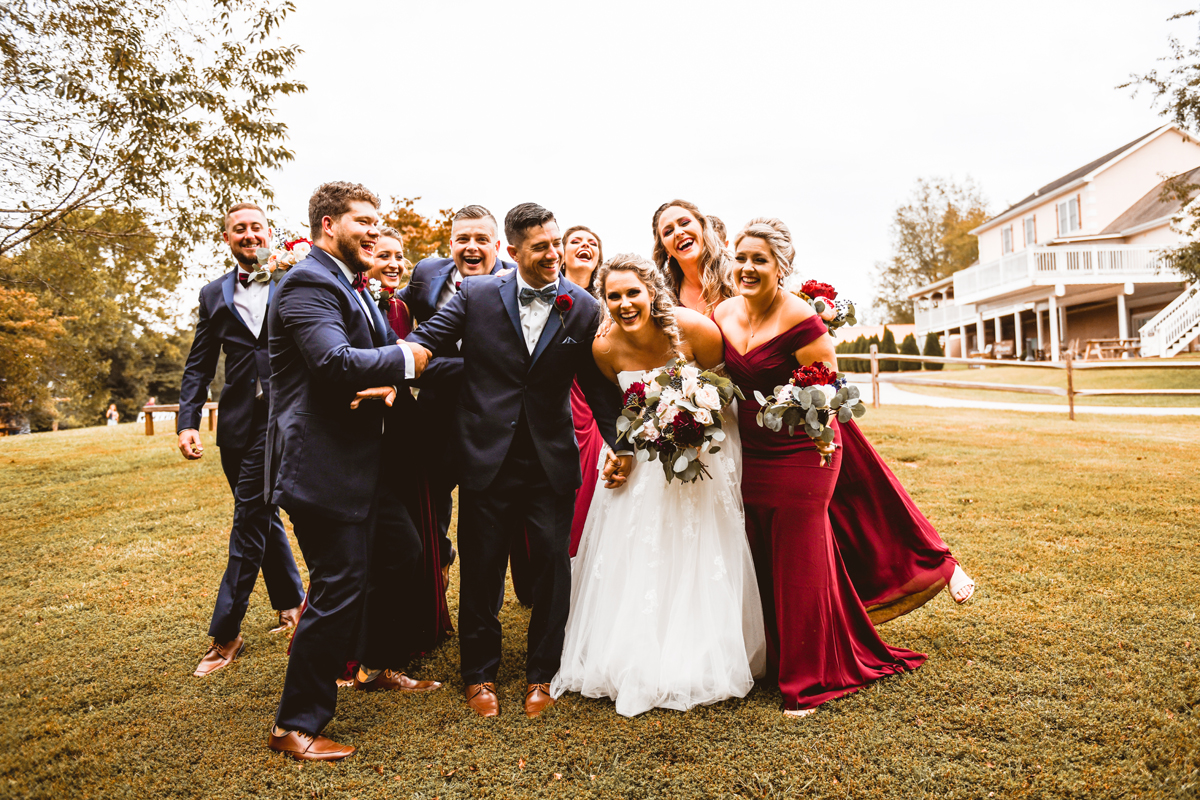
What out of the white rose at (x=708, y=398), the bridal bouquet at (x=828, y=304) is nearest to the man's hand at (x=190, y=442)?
the white rose at (x=708, y=398)

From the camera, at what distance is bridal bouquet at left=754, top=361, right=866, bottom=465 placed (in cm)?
348

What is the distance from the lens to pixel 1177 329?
24.5 metres

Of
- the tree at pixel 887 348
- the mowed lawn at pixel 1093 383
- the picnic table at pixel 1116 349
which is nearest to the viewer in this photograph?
the mowed lawn at pixel 1093 383

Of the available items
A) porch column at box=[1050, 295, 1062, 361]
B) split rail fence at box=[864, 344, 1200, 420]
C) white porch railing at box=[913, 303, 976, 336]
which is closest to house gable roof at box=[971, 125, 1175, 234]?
white porch railing at box=[913, 303, 976, 336]

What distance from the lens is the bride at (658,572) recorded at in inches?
141

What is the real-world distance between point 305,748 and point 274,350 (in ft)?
5.83

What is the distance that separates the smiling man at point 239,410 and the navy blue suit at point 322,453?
1264 millimetres

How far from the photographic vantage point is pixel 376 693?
3.88 meters

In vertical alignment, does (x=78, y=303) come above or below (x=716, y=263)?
above

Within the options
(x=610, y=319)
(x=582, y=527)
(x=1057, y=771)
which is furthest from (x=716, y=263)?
(x=1057, y=771)

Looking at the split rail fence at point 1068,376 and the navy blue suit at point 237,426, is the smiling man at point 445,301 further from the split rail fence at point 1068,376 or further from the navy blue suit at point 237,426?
the split rail fence at point 1068,376

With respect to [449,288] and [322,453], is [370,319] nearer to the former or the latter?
[322,453]

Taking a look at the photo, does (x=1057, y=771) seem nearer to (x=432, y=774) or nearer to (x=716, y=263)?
(x=432, y=774)

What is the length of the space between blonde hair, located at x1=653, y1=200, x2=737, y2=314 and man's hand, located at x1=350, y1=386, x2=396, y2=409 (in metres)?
2.38
